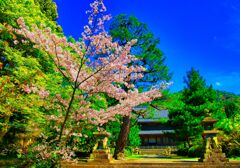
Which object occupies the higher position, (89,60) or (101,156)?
(89,60)

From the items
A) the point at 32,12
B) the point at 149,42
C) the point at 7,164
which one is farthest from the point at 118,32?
the point at 7,164

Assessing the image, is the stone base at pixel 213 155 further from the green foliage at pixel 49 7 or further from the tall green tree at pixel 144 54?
the green foliage at pixel 49 7

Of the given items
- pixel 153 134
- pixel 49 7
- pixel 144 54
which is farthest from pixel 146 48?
pixel 153 134

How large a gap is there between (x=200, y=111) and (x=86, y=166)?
680 inches

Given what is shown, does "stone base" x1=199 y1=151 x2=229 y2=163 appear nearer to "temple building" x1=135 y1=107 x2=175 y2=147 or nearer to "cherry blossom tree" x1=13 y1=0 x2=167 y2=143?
"cherry blossom tree" x1=13 y1=0 x2=167 y2=143

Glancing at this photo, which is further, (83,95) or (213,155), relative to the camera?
(213,155)

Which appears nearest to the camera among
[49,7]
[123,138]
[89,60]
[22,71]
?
[89,60]

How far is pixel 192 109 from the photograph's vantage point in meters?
27.0

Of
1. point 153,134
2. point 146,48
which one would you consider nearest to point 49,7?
point 146,48

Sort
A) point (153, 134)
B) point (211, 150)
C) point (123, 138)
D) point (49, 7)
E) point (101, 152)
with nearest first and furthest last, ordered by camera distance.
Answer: point (211, 150) → point (101, 152) → point (123, 138) → point (49, 7) → point (153, 134)

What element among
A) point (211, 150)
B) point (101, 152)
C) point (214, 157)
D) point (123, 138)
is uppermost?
point (123, 138)

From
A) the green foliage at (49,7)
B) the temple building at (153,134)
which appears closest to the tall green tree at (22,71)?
the green foliage at (49,7)

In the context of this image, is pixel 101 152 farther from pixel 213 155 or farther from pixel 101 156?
pixel 213 155

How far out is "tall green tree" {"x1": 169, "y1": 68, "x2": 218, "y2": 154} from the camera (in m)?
26.6
